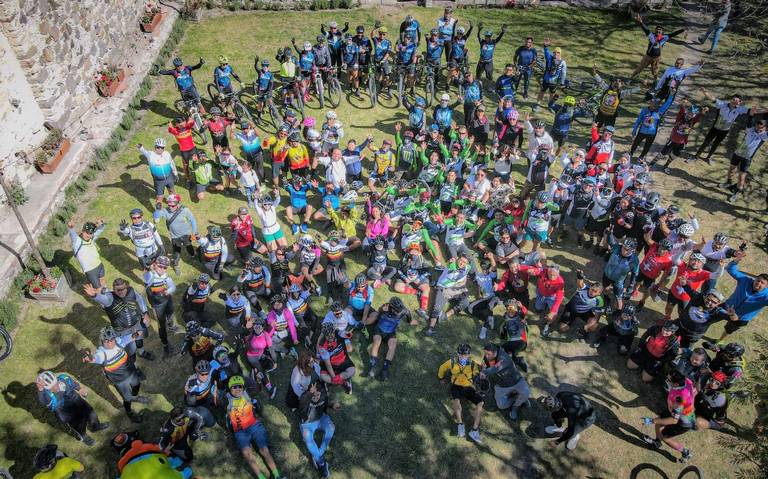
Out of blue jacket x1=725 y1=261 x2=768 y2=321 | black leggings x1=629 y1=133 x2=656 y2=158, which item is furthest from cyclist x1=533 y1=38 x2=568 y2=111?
blue jacket x1=725 y1=261 x2=768 y2=321

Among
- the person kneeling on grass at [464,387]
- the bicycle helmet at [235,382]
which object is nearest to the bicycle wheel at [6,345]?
the bicycle helmet at [235,382]

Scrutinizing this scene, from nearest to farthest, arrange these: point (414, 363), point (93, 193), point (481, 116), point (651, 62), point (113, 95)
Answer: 1. point (414, 363)
2. point (93, 193)
3. point (481, 116)
4. point (113, 95)
5. point (651, 62)

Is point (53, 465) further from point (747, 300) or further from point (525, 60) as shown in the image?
point (525, 60)

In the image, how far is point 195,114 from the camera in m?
14.8

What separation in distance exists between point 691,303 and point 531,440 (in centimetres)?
469

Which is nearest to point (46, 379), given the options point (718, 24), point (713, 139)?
point (713, 139)

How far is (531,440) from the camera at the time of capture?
9.31 metres

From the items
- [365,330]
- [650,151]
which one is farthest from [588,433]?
[650,151]

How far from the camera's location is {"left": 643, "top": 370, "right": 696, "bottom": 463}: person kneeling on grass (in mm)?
8797

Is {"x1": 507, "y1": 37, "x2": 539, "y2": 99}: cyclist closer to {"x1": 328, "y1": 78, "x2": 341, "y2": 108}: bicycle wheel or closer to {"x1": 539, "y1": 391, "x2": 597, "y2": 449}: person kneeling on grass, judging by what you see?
{"x1": 328, "y1": 78, "x2": 341, "y2": 108}: bicycle wheel

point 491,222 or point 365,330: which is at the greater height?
point 491,222

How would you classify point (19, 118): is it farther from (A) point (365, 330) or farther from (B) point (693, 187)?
(B) point (693, 187)

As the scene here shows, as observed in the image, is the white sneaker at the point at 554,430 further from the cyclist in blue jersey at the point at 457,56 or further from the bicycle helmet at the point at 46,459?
the cyclist in blue jersey at the point at 457,56

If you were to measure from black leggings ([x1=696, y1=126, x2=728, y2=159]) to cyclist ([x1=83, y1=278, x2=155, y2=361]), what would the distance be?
17.1 meters
